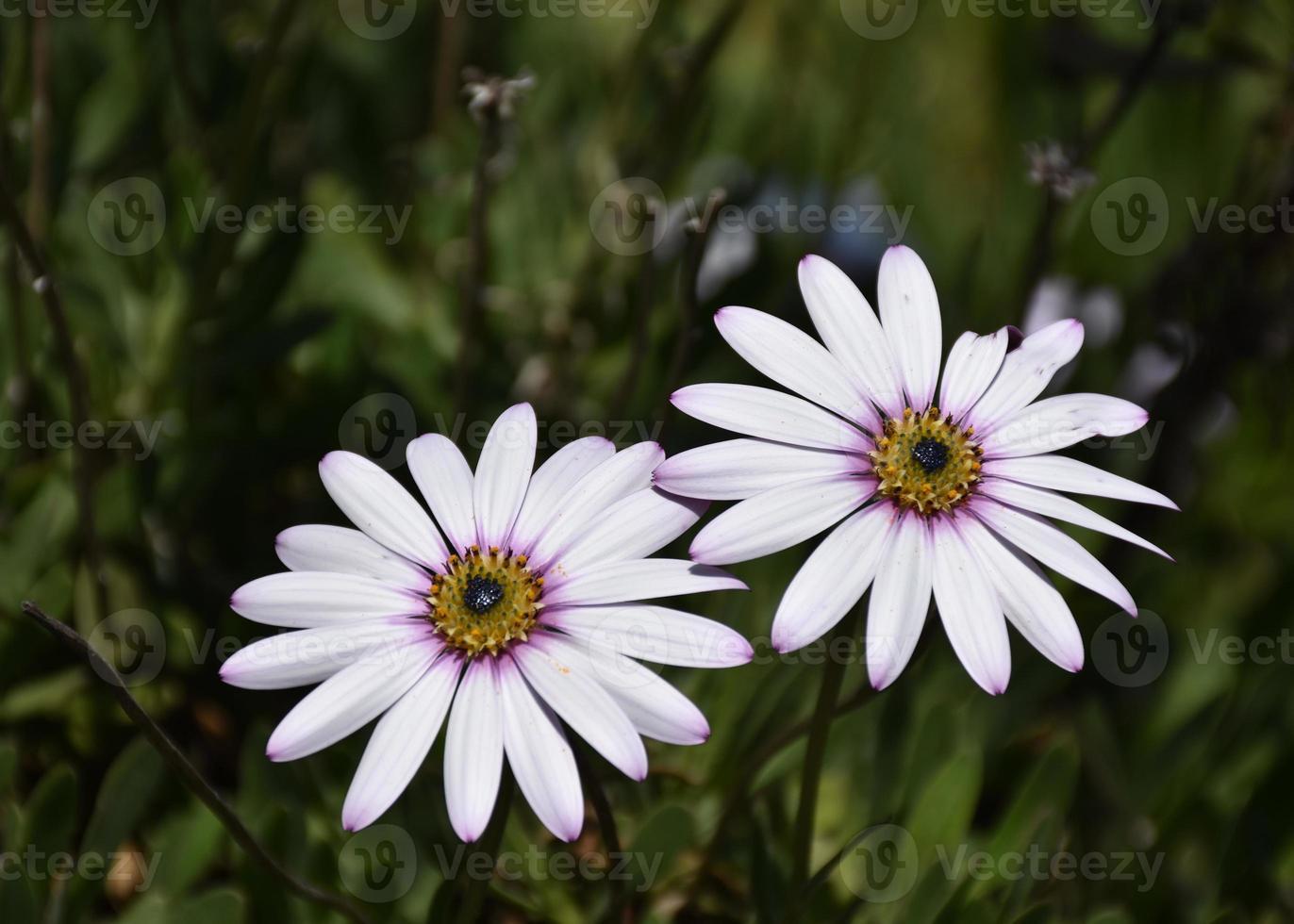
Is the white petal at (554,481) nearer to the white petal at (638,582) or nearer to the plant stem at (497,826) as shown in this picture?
the white petal at (638,582)

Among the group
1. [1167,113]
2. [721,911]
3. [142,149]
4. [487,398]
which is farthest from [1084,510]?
[1167,113]

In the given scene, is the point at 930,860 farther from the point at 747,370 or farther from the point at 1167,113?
the point at 1167,113

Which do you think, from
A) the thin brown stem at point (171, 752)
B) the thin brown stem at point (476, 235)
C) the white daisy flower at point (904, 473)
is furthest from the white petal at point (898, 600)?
the thin brown stem at point (476, 235)

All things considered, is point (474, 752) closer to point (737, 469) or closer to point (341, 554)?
point (341, 554)

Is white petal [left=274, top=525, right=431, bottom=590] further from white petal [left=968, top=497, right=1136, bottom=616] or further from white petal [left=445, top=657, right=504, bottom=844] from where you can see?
white petal [left=968, top=497, right=1136, bottom=616]

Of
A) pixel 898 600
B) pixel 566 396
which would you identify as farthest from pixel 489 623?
pixel 566 396

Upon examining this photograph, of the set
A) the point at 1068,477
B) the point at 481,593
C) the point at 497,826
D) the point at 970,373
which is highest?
the point at 970,373

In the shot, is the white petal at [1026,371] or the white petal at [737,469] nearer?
the white petal at [737,469]
